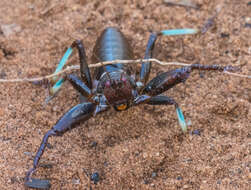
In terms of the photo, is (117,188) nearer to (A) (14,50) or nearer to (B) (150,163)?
(B) (150,163)

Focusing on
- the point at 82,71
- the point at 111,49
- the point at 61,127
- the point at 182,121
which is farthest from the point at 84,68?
the point at 182,121

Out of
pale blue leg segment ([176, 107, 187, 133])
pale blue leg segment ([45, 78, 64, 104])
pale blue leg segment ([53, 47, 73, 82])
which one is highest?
pale blue leg segment ([53, 47, 73, 82])

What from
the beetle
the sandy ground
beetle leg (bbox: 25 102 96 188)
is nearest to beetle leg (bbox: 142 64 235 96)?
the beetle

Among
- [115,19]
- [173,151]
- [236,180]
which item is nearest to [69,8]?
[115,19]

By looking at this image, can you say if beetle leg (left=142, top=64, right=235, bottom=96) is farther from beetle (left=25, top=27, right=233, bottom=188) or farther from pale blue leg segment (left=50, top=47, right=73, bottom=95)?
pale blue leg segment (left=50, top=47, right=73, bottom=95)

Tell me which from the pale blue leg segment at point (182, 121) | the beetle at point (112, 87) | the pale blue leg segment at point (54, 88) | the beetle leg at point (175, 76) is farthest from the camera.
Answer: the pale blue leg segment at point (54, 88)

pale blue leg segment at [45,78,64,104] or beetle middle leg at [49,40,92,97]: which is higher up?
beetle middle leg at [49,40,92,97]

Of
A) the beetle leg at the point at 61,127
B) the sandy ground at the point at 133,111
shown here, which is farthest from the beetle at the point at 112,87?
the sandy ground at the point at 133,111

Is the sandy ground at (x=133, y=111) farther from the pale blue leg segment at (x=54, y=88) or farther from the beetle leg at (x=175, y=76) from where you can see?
the beetle leg at (x=175, y=76)
